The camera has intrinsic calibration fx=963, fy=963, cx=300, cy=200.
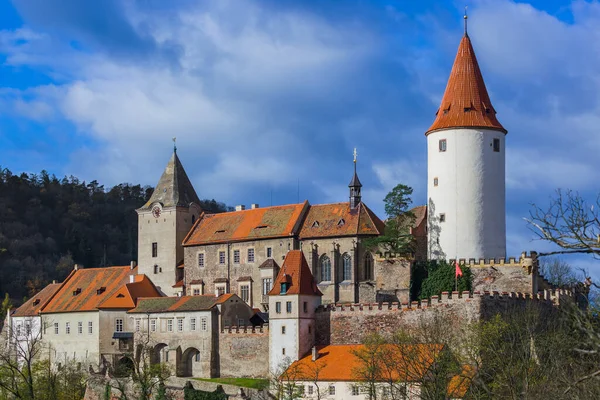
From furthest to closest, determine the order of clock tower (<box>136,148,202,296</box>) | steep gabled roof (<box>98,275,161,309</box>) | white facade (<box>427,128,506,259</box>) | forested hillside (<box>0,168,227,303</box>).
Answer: forested hillside (<box>0,168,227,303</box>) → clock tower (<box>136,148,202,296</box>) → steep gabled roof (<box>98,275,161,309</box>) → white facade (<box>427,128,506,259</box>)

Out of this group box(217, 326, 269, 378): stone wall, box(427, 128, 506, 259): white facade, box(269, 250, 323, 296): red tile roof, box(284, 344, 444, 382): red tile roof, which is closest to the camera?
box(284, 344, 444, 382): red tile roof

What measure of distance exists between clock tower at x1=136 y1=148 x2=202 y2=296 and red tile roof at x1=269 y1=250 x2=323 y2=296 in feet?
50.2

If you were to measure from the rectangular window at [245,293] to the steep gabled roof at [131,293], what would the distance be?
25.1 feet

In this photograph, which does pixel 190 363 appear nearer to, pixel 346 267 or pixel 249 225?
pixel 346 267

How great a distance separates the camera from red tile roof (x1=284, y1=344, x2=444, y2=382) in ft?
153

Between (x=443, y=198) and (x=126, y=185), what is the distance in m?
91.1

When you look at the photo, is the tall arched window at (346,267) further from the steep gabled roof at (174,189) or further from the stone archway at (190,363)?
the steep gabled roof at (174,189)

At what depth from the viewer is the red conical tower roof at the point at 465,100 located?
60969 mm

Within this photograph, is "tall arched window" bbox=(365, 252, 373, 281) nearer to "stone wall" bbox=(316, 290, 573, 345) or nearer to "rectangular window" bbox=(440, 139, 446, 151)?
"stone wall" bbox=(316, 290, 573, 345)

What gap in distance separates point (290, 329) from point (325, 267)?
10.0 m

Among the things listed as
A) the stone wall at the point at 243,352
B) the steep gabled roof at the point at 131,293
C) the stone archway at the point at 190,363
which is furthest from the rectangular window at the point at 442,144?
the steep gabled roof at the point at 131,293

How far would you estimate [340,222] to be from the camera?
66.4 metres

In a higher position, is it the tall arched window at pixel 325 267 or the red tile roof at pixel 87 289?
the tall arched window at pixel 325 267

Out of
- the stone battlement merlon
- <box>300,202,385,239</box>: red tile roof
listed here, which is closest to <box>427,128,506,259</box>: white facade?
the stone battlement merlon
